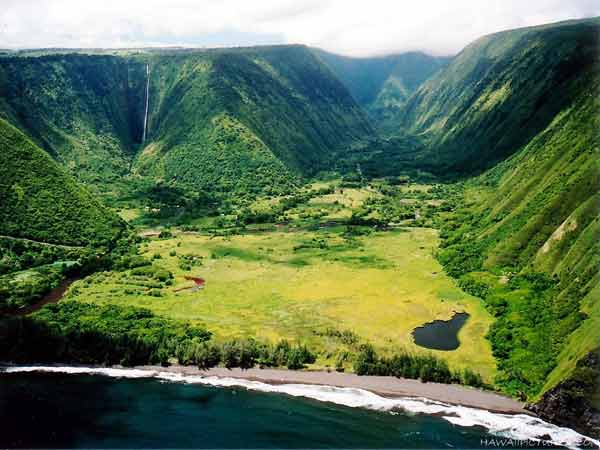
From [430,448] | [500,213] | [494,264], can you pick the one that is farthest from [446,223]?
[430,448]

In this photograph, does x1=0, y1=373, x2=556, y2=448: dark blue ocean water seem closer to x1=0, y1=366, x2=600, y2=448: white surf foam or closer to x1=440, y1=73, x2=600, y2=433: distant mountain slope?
x1=0, y1=366, x2=600, y2=448: white surf foam

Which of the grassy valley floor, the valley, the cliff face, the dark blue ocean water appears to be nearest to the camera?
the cliff face

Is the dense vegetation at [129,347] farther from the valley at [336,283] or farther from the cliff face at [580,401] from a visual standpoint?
the cliff face at [580,401]

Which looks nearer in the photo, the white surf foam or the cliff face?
the cliff face

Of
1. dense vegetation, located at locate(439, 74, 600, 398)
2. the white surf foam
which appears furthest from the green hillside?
dense vegetation, located at locate(439, 74, 600, 398)

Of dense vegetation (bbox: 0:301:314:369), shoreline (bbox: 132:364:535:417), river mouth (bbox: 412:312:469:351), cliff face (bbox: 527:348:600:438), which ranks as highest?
cliff face (bbox: 527:348:600:438)
